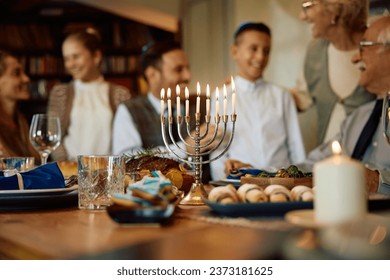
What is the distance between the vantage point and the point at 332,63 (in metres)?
3.37

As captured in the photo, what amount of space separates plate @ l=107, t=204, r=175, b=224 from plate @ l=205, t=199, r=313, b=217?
0.33ft

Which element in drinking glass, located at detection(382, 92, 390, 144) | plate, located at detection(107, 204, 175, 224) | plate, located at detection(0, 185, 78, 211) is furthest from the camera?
drinking glass, located at detection(382, 92, 390, 144)

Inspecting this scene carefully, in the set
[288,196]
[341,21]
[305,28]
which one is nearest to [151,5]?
[305,28]

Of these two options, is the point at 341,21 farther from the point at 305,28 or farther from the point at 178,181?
the point at 178,181

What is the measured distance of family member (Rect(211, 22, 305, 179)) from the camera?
323 cm

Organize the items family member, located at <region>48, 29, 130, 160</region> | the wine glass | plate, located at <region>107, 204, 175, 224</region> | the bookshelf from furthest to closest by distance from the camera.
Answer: the bookshelf, family member, located at <region>48, 29, 130, 160</region>, the wine glass, plate, located at <region>107, 204, 175, 224</region>

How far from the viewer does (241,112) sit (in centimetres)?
339

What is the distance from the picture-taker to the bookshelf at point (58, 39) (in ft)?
19.3

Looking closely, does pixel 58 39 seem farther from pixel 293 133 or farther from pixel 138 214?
pixel 138 214

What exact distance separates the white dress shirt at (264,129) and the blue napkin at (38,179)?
1.84 meters

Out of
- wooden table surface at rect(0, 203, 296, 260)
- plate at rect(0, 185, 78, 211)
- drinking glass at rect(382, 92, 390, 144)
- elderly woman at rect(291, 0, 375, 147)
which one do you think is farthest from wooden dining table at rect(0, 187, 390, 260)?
elderly woman at rect(291, 0, 375, 147)

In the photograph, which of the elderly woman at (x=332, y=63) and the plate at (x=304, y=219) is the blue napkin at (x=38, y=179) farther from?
the elderly woman at (x=332, y=63)

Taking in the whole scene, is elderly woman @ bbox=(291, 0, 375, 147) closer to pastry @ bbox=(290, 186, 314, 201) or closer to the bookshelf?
pastry @ bbox=(290, 186, 314, 201)
